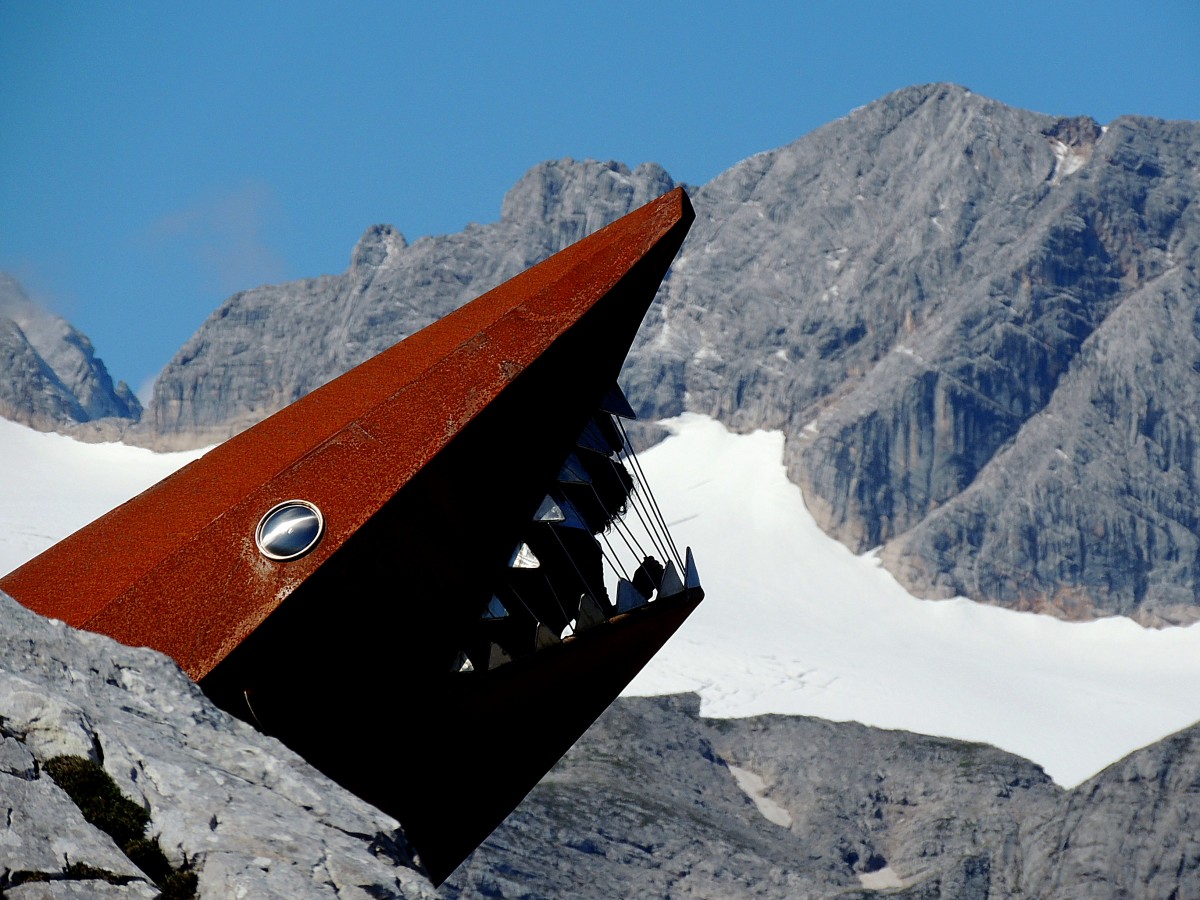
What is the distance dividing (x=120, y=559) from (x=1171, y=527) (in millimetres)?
172114

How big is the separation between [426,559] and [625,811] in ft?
221

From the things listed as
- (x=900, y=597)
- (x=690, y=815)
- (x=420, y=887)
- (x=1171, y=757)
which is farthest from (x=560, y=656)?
(x=900, y=597)

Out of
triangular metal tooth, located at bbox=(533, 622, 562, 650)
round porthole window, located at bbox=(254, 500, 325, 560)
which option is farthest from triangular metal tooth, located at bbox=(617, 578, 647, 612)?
round porthole window, located at bbox=(254, 500, 325, 560)

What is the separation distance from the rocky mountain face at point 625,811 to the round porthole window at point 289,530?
2.04 meters

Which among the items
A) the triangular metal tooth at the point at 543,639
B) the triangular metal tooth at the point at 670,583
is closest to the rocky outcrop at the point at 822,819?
the triangular metal tooth at the point at 670,583

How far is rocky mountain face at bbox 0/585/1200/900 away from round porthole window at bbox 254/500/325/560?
2.04 m

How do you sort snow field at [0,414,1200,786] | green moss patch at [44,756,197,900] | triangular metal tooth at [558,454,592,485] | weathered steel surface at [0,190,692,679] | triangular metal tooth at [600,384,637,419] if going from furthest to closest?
snow field at [0,414,1200,786] < triangular metal tooth at [600,384,637,419] < triangular metal tooth at [558,454,592,485] < weathered steel surface at [0,190,692,679] < green moss patch at [44,756,197,900]

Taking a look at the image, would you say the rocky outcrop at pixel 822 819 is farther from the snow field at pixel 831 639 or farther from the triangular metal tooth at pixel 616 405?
the triangular metal tooth at pixel 616 405

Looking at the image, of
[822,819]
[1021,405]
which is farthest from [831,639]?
[822,819]

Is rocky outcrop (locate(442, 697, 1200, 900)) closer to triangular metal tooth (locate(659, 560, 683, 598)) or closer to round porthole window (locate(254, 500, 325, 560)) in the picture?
triangular metal tooth (locate(659, 560, 683, 598))

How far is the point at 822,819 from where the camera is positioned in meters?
100

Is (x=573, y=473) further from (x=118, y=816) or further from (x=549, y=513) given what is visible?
(x=118, y=816)

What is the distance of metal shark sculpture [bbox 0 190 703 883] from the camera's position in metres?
11.2

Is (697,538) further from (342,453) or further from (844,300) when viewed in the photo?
(342,453)
